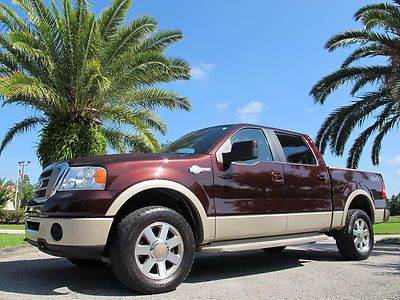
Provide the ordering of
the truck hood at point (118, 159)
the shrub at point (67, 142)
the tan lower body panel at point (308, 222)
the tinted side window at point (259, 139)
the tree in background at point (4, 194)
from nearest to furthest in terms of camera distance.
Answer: the truck hood at point (118, 159) < the tinted side window at point (259, 139) < the tan lower body panel at point (308, 222) < the shrub at point (67, 142) < the tree in background at point (4, 194)

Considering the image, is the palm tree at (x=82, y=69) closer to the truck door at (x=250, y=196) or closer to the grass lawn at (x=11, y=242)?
the grass lawn at (x=11, y=242)

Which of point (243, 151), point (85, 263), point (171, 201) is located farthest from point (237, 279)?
point (85, 263)

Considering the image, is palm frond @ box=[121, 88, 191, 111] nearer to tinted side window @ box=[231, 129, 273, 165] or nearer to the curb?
the curb

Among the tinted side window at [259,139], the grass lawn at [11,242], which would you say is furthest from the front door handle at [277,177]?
the grass lawn at [11,242]

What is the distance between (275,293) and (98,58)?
11.7 metres

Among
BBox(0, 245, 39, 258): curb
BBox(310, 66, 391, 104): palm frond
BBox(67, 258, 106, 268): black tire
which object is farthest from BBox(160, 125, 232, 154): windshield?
BBox(310, 66, 391, 104): palm frond

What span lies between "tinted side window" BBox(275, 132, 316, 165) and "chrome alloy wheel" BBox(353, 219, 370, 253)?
4.73 ft

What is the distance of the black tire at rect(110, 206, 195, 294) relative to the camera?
4.63 m

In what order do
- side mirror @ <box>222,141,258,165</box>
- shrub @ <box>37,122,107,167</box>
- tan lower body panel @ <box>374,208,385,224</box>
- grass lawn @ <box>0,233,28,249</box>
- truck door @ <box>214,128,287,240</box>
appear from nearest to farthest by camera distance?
side mirror @ <box>222,141,258,165</box> → truck door @ <box>214,128,287,240</box> → tan lower body panel @ <box>374,208,385,224</box> → grass lawn @ <box>0,233,28,249</box> → shrub @ <box>37,122,107,167</box>

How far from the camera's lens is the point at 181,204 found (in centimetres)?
538

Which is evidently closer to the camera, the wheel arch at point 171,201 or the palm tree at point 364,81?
the wheel arch at point 171,201

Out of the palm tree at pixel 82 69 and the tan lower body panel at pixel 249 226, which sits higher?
the palm tree at pixel 82 69

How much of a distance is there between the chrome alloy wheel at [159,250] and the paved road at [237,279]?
269mm

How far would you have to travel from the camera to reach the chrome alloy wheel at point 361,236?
7.54 meters
